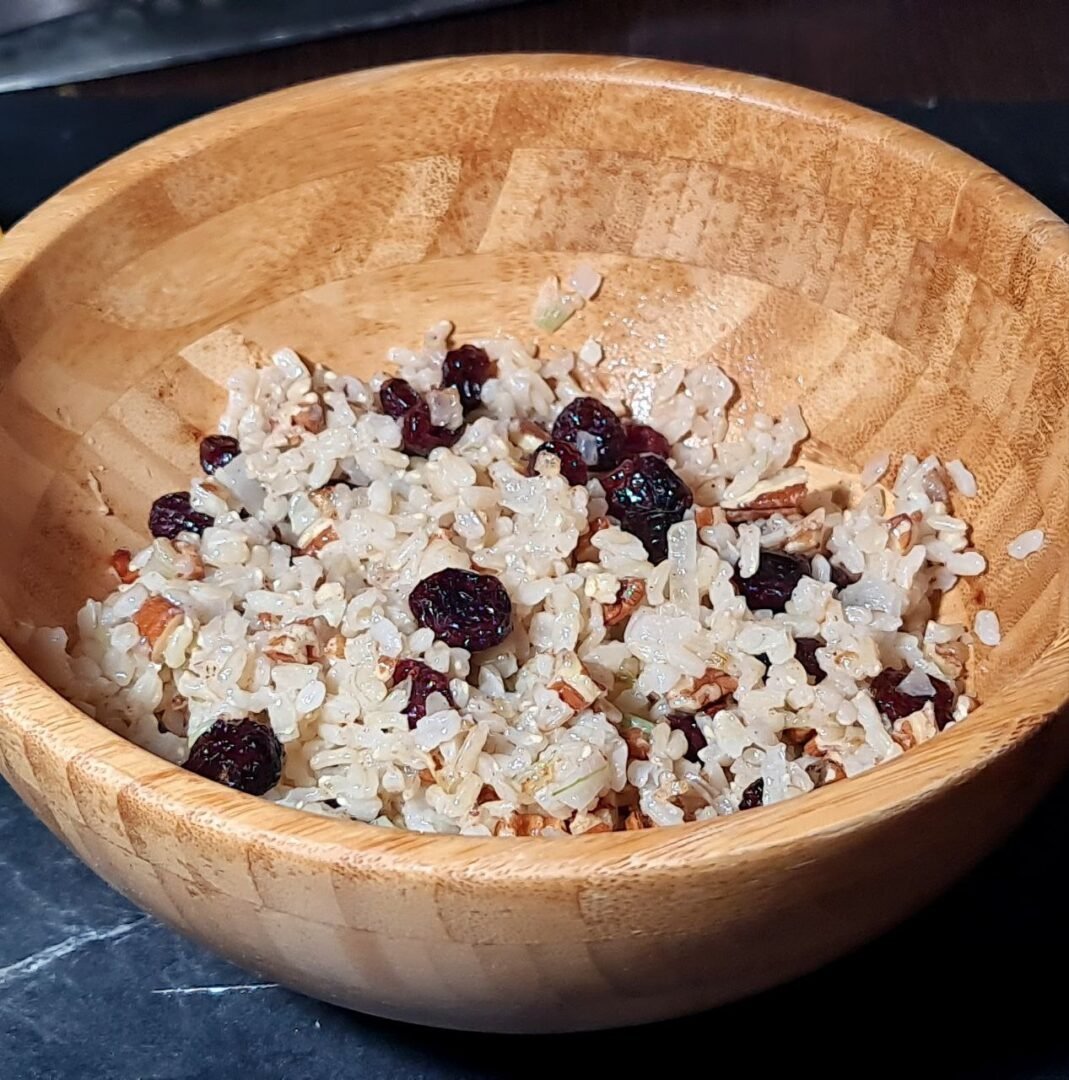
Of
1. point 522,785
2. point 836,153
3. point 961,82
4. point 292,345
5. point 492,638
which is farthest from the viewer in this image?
point 961,82

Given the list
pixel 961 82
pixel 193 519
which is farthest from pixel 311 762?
pixel 961 82

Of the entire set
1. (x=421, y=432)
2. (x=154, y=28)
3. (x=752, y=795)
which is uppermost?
(x=154, y=28)

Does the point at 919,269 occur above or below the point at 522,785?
above

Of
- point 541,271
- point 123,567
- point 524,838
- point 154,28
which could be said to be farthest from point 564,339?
point 154,28

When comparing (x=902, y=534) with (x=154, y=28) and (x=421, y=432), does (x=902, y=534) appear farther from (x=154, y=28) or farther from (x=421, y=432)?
(x=154, y=28)

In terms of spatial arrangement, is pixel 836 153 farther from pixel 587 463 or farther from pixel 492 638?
pixel 492 638

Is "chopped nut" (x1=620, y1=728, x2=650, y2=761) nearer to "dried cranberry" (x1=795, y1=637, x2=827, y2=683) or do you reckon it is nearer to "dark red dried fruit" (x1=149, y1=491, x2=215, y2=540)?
"dried cranberry" (x1=795, y1=637, x2=827, y2=683)
